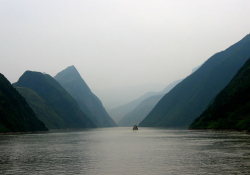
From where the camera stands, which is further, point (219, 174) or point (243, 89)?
point (243, 89)

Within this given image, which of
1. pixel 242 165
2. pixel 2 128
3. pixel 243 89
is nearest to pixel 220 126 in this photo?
pixel 243 89

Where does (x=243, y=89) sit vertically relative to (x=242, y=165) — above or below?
above

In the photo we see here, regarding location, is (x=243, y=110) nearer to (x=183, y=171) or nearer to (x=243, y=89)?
(x=243, y=89)

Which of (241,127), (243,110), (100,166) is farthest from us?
(243,110)

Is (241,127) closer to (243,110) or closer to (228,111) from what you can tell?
(243,110)

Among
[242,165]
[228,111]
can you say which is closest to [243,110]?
[228,111]

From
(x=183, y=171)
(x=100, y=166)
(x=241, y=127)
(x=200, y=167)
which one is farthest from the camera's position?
(x=241, y=127)

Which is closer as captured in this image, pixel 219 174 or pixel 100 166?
pixel 219 174

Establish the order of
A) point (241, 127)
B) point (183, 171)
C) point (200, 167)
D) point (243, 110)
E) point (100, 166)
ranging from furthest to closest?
point (243, 110), point (241, 127), point (100, 166), point (200, 167), point (183, 171)

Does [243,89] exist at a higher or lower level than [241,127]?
higher
